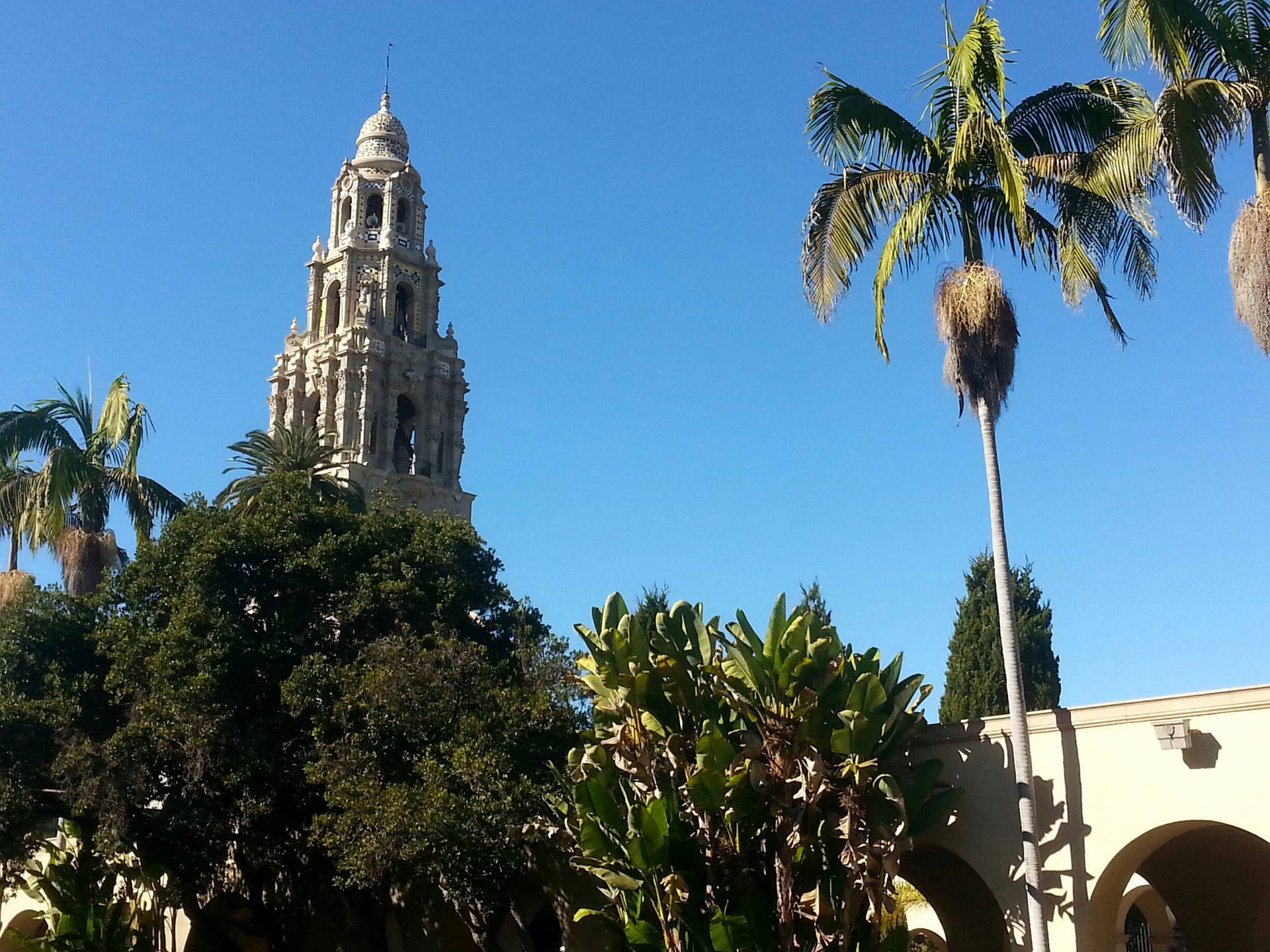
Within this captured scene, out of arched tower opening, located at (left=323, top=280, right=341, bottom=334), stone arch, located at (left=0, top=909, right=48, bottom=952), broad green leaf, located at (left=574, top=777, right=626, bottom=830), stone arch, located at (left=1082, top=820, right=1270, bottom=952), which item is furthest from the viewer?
arched tower opening, located at (left=323, top=280, right=341, bottom=334)

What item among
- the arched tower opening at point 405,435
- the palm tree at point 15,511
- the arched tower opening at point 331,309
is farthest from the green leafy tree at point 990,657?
the arched tower opening at point 331,309

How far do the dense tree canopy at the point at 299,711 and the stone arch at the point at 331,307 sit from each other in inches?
1134

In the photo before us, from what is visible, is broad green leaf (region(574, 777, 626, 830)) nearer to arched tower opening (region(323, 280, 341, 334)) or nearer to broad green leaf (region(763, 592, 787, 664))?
broad green leaf (region(763, 592, 787, 664))

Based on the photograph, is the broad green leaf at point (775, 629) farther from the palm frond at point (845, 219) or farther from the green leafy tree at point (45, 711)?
the green leafy tree at point (45, 711)

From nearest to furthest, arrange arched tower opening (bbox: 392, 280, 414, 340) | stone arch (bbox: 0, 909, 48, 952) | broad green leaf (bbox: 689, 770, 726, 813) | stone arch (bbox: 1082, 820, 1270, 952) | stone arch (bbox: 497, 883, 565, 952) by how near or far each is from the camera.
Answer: broad green leaf (bbox: 689, 770, 726, 813)
stone arch (bbox: 1082, 820, 1270, 952)
stone arch (bbox: 497, 883, 565, 952)
stone arch (bbox: 0, 909, 48, 952)
arched tower opening (bbox: 392, 280, 414, 340)

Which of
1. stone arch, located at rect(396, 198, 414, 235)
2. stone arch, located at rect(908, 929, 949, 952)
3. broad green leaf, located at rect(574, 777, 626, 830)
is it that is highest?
stone arch, located at rect(396, 198, 414, 235)

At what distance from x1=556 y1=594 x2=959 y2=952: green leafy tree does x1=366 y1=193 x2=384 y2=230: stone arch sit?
41.9 meters

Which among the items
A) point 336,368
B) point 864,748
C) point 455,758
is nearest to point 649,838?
point 864,748

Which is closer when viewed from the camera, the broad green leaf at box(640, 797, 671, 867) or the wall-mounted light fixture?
the wall-mounted light fixture

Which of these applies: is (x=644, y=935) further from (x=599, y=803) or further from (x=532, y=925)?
(x=532, y=925)

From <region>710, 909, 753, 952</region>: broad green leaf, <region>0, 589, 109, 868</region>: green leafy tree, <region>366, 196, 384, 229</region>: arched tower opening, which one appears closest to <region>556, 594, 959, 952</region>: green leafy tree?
<region>710, 909, 753, 952</region>: broad green leaf

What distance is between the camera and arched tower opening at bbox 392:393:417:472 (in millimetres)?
53812

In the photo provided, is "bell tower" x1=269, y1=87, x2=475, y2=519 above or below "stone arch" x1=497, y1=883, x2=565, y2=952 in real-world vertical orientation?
above

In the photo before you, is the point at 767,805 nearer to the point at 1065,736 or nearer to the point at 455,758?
the point at 1065,736
